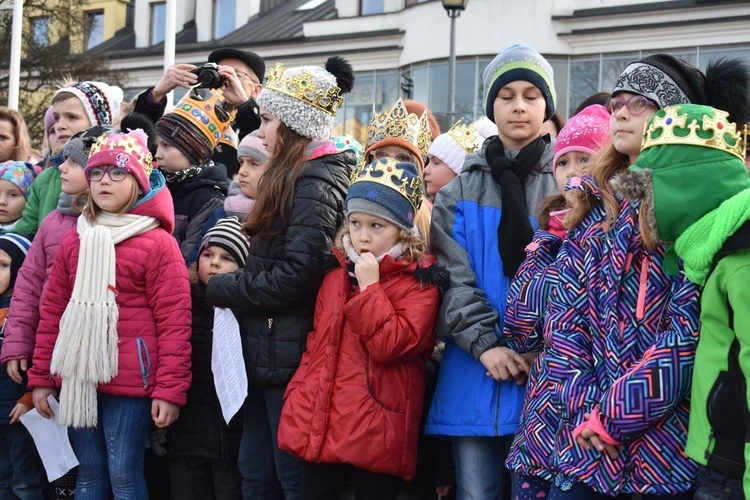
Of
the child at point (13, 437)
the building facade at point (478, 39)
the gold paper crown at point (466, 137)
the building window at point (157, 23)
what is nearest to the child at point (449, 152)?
the gold paper crown at point (466, 137)

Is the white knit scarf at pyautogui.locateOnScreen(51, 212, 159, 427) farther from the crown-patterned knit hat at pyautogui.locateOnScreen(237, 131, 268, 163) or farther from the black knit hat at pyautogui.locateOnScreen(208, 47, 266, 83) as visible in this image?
the black knit hat at pyautogui.locateOnScreen(208, 47, 266, 83)

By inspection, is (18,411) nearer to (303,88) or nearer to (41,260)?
(41,260)

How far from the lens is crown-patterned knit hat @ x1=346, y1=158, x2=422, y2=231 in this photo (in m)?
4.01

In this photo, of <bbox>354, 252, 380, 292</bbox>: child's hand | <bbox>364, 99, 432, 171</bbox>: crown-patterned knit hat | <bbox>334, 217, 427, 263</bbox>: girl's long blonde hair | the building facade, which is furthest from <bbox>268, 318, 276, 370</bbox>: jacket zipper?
the building facade

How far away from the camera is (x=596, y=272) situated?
3215 millimetres

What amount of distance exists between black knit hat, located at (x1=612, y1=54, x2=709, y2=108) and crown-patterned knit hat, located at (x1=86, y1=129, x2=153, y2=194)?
2.53m

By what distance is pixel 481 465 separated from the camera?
3787 mm

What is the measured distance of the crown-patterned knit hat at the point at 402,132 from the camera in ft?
16.5

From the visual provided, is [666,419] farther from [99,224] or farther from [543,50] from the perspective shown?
[543,50]

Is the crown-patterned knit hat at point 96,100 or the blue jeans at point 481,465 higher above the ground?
the crown-patterned knit hat at point 96,100

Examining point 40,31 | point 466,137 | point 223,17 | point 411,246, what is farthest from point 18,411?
point 223,17

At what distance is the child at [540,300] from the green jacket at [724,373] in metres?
0.62

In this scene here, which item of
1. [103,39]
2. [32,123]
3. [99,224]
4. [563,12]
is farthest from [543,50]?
[99,224]

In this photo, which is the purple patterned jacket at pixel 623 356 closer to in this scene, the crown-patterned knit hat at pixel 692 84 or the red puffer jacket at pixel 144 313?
the crown-patterned knit hat at pixel 692 84
